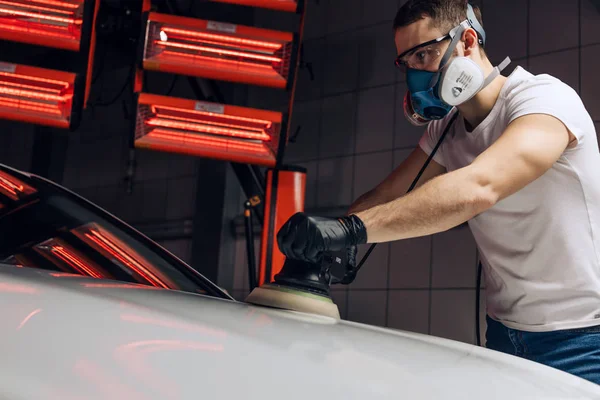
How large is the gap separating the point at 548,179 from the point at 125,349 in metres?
1.05

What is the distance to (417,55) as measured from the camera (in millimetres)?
1675

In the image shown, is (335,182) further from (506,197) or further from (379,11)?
(506,197)

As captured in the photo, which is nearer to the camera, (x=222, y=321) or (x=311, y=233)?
(x=222, y=321)

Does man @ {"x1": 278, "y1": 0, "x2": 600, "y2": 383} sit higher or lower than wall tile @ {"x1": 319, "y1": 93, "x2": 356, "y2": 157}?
lower

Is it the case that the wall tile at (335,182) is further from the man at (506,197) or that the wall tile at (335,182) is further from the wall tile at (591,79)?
the man at (506,197)

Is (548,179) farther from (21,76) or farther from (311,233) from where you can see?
(21,76)

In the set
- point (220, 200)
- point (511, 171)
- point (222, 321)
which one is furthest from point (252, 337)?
point (220, 200)

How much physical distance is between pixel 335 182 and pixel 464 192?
4333mm

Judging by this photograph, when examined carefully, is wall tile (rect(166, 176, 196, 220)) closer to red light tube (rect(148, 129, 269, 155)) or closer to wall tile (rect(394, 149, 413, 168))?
wall tile (rect(394, 149, 413, 168))

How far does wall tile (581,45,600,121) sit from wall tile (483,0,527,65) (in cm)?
42

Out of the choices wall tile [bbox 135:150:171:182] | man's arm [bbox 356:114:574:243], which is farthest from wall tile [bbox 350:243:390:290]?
man's arm [bbox 356:114:574:243]

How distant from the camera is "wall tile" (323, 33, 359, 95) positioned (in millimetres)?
5684

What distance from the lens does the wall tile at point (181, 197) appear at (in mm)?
6648

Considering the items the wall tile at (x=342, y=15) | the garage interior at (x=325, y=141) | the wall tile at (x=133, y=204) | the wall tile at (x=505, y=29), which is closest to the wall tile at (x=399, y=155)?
the garage interior at (x=325, y=141)
